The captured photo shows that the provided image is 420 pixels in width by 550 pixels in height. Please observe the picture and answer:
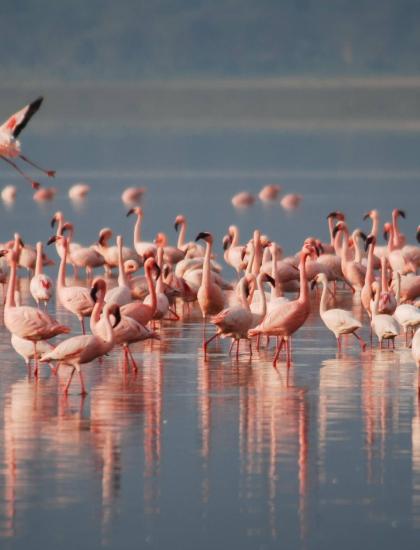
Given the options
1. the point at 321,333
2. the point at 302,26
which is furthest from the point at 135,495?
the point at 302,26

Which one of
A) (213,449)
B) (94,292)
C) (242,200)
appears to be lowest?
(213,449)

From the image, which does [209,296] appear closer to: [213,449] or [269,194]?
[213,449]

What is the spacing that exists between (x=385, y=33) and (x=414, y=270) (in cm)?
14638

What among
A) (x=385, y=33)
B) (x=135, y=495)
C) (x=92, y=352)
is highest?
(x=385, y=33)

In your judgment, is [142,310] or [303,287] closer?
[303,287]

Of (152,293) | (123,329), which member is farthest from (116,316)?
(152,293)

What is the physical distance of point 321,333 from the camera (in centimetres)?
1430

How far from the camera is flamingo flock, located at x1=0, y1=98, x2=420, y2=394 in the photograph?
38.3 feet

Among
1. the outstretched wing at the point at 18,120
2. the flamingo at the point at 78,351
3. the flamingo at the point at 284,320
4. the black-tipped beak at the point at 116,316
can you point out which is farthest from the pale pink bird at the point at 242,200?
the flamingo at the point at 78,351

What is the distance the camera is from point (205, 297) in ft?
47.1

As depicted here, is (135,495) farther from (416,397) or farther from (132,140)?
(132,140)

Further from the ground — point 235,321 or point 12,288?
point 12,288

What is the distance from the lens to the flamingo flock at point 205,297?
11688 mm

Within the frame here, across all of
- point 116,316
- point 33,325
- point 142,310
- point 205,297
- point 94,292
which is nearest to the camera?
point 116,316
